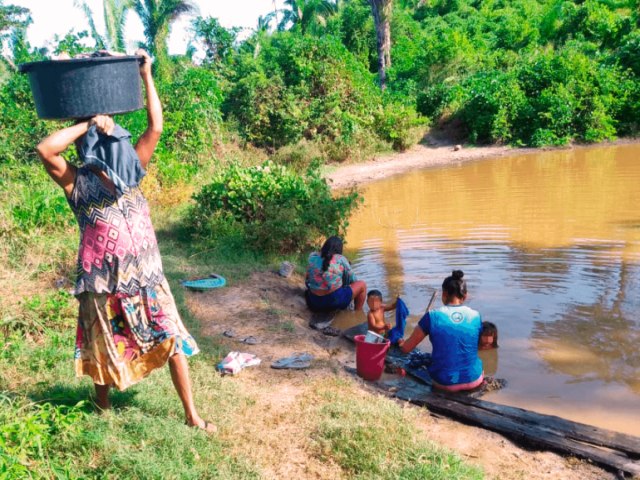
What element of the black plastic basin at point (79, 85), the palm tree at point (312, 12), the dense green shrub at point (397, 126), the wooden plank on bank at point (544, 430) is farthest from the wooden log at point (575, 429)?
the palm tree at point (312, 12)

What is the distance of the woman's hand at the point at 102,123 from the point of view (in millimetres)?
2833

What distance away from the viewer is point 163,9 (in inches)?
1037

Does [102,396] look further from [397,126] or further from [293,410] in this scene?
[397,126]

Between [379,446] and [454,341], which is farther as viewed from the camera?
[454,341]

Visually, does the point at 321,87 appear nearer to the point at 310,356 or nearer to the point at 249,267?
the point at 249,267

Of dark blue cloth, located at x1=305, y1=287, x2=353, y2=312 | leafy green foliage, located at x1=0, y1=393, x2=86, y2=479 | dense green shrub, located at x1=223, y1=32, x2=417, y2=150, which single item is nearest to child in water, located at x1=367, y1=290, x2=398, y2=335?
dark blue cloth, located at x1=305, y1=287, x2=353, y2=312

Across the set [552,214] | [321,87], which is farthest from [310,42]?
[552,214]

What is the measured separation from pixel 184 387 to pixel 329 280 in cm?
318

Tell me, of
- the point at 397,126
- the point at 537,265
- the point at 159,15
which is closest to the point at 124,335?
the point at 537,265

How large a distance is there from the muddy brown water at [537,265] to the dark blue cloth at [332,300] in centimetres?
23

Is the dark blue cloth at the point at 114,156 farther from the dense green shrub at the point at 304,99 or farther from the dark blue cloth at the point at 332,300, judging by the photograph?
the dense green shrub at the point at 304,99

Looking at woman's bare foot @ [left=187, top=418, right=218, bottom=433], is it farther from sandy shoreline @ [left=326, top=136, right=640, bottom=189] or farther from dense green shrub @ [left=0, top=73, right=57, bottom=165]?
sandy shoreline @ [left=326, top=136, right=640, bottom=189]

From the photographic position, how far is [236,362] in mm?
4480

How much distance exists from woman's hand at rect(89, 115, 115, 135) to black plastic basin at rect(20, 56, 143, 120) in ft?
0.10
